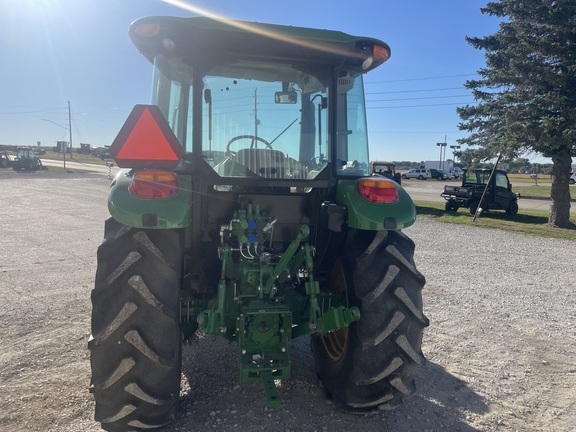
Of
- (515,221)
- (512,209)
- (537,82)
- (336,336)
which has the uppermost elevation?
(537,82)

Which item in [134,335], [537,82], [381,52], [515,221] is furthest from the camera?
[515,221]

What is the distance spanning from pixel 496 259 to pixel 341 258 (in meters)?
6.85

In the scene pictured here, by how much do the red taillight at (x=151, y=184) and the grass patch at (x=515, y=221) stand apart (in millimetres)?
12621

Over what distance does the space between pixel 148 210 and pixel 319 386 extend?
1961 millimetres

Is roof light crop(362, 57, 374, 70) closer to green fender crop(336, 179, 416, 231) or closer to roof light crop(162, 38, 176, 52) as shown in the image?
green fender crop(336, 179, 416, 231)

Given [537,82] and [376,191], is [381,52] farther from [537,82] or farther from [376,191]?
[537,82]

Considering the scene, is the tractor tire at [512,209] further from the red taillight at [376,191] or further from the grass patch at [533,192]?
the red taillight at [376,191]

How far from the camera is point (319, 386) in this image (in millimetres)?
3438

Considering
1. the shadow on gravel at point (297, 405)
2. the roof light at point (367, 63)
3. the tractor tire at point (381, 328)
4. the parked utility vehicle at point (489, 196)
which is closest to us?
the tractor tire at point (381, 328)

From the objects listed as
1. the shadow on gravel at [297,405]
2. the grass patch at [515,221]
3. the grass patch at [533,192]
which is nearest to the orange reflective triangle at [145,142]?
the shadow on gravel at [297,405]

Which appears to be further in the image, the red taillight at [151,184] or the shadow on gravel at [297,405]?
the shadow on gravel at [297,405]

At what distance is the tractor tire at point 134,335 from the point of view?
2.54m

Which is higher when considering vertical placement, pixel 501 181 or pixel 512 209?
pixel 501 181

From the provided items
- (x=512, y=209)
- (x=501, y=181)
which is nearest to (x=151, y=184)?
(x=501, y=181)
